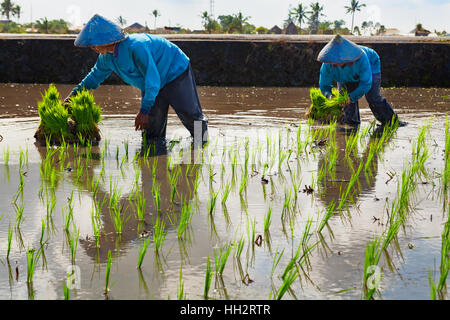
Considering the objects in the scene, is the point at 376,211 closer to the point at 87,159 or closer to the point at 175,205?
the point at 175,205

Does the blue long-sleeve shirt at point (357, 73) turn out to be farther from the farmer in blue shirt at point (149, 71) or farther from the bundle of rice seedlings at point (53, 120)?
the bundle of rice seedlings at point (53, 120)

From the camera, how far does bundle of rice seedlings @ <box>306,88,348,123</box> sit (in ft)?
22.6

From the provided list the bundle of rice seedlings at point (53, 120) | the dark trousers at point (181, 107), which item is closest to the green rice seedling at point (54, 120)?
the bundle of rice seedlings at point (53, 120)

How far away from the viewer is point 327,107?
6.96 meters

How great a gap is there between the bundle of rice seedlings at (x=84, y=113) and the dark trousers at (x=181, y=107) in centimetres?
56

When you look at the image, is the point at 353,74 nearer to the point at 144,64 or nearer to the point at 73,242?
the point at 144,64

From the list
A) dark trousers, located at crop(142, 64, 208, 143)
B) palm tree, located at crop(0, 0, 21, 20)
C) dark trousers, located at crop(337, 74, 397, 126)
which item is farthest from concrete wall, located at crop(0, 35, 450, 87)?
palm tree, located at crop(0, 0, 21, 20)

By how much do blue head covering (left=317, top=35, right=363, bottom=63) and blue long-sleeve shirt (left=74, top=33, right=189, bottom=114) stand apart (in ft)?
5.39

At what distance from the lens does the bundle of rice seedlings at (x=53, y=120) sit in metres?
5.53

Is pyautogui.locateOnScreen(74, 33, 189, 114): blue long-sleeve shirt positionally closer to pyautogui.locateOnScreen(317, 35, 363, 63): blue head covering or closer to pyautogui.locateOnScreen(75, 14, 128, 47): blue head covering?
pyautogui.locateOnScreen(75, 14, 128, 47): blue head covering

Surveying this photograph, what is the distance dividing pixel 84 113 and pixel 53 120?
30cm

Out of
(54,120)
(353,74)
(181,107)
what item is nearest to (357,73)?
(353,74)

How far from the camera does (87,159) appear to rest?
16.3ft

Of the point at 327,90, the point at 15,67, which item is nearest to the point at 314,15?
the point at 15,67
